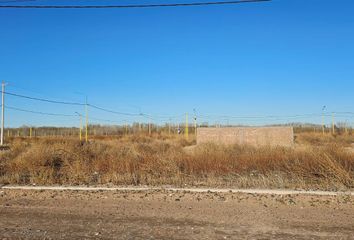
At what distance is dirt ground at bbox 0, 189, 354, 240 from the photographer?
22.7ft

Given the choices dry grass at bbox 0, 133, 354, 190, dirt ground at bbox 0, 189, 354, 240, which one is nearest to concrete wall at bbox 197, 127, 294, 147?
dry grass at bbox 0, 133, 354, 190

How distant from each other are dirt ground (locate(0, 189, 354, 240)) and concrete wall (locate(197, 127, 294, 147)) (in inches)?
960

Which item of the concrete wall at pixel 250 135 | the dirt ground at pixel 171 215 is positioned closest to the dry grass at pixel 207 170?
the dirt ground at pixel 171 215

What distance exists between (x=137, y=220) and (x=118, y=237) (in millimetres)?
1399

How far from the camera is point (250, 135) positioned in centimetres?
3616

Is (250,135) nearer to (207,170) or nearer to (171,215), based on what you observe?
(207,170)

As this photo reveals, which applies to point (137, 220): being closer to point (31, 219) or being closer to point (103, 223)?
Result: point (103, 223)

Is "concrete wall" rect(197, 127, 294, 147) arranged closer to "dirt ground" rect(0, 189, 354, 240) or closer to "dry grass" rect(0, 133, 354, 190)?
"dry grass" rect(0, 133, 354, 190)

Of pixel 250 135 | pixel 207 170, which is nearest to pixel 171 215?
pixel 207 170

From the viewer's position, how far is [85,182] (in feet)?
47.4

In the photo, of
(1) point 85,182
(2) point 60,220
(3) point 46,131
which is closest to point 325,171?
(1) point 85,182

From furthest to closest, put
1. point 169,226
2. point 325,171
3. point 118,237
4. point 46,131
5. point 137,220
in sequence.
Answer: point 46,131
point 325,171
point 137,220
point 169,226
point 118,237

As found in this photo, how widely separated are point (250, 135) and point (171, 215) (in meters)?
28.4

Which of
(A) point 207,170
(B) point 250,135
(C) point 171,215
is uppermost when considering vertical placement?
(B) point 250,135
